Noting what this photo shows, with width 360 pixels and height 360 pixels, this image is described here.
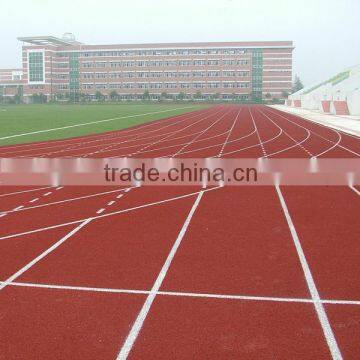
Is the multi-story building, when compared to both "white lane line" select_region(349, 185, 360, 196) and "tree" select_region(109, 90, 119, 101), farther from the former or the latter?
"white lane line" select_region(349, 185, 360, 196)

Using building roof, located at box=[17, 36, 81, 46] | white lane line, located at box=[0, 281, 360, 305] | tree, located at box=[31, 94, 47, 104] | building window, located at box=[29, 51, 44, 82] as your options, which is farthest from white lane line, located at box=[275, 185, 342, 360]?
building roof, located at box=[17, 36, 81, 46]

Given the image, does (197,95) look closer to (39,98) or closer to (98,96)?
(98,96)

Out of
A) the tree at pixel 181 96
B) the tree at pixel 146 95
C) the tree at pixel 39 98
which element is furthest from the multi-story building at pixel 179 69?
the tree at pixel 39 98

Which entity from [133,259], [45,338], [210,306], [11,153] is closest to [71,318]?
[45,338]

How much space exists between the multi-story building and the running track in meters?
115

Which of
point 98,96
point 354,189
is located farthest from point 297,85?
point 354,189

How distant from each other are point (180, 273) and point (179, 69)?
403ft

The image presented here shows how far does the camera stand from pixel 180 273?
5.79m

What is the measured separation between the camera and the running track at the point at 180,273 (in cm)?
415

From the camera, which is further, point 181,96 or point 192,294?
point 181,96

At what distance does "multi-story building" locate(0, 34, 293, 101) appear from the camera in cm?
12456

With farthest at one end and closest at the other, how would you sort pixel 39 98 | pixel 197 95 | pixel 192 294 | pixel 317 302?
pixel 39 98 → pixel 197 95 → pixel 192 294 → pixel 317 302

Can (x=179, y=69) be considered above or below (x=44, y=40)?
below

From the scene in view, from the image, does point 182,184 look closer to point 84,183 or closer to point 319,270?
point 84,183
